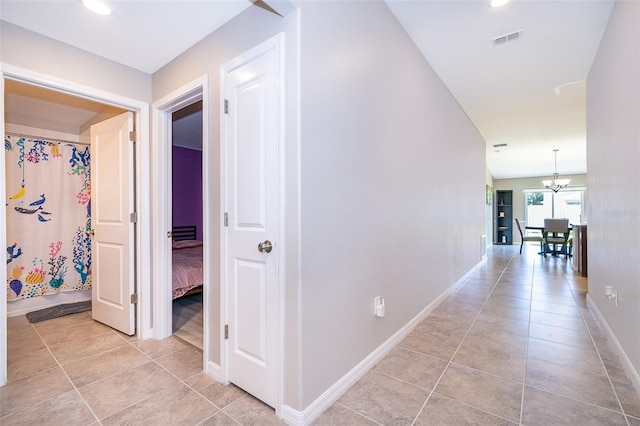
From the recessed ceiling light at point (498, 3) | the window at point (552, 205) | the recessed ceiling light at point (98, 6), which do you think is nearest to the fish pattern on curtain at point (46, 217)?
the recessed ceiling light at point (98, 6)

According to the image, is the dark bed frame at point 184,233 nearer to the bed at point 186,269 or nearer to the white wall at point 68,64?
the bed at point 186,269

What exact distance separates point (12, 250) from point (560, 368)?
5.14m

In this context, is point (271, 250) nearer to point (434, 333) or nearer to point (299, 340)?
point (299, 340)

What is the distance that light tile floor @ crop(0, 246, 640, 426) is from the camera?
1533 mm

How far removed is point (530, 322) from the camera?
Answer: 2.78 m

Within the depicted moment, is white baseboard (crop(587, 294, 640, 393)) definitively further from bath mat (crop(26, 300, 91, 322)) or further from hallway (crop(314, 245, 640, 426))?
bath mat (crop(26, 300, 91, 322))

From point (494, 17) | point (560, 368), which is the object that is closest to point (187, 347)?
point (560, 368)

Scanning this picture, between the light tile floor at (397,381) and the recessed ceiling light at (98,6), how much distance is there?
92.1 inches

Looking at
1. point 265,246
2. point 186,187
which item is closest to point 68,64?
point 265,246

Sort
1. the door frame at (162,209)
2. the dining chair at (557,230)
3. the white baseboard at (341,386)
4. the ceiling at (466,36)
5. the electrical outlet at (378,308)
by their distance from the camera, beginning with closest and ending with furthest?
the white baseboard at (341,386), the ceiling at (466,36), the electrical outlet at (378,308), the door frame at (162,209), the dining chair at (557,230)

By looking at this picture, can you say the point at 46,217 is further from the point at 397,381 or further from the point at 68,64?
the point at 397,381

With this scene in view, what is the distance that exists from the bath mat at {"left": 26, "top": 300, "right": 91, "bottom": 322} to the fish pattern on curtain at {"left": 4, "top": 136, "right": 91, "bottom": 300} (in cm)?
21

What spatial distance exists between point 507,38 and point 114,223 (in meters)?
3.93

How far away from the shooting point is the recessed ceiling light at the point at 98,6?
1.73 m
